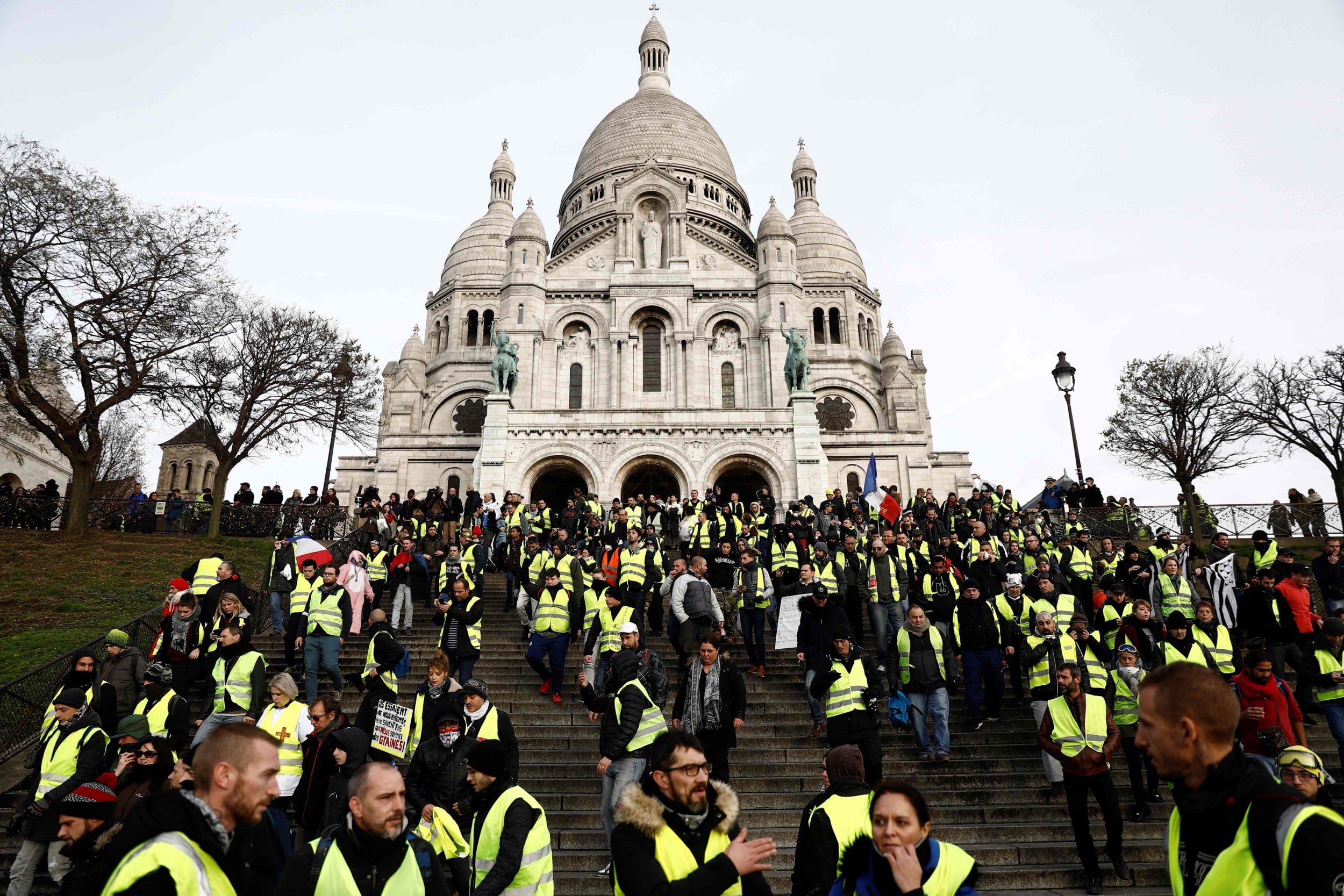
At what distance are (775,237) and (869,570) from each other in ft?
89.1

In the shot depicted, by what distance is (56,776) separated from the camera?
22.3ft

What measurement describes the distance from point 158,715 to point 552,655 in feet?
15.4

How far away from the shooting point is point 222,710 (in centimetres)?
809

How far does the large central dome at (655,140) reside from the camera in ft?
162

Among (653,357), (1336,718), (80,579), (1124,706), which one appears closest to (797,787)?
(1124,706)

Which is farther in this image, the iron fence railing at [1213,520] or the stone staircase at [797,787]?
the iron fence railing at [1213,520]

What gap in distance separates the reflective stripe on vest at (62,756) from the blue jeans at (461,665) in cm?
415

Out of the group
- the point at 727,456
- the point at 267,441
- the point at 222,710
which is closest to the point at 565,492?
the point at 727,456

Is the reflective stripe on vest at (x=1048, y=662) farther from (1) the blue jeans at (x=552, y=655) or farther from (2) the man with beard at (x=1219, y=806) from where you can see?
(2) the man with beard at (x=1219, y=806)

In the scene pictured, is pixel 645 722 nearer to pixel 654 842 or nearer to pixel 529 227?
pixel 654 842

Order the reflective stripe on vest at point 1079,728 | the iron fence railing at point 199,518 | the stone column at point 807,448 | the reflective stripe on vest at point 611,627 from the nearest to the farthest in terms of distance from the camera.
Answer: the reflective stripe on vest at point 1079,728 → the reflective stripe on vest at point 611,627 → the iron fence railing at point 199,518 → the stone column at point 807,448

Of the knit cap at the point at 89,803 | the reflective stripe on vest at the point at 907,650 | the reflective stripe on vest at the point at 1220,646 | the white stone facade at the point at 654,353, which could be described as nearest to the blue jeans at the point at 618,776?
the knit cap at the point at 89,803

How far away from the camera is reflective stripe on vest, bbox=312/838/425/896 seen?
3.49 m

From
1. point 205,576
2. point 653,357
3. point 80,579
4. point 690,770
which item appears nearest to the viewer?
point 690,770
